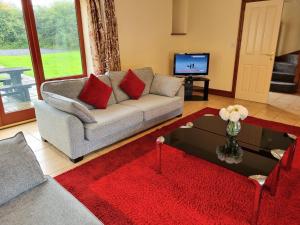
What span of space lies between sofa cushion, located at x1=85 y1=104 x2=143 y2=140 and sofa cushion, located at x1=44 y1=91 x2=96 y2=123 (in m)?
0.10

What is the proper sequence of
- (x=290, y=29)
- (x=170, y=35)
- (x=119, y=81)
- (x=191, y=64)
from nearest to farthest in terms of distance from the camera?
1. (x=119, y=81)
2. (x=191, y=64)
3. (x=170, y=35)
4. (x=290, y=29)

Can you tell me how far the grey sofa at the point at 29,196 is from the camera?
1.12m

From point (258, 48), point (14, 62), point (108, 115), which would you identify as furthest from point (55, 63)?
point (258, 48)

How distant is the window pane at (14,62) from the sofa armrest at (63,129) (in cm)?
122

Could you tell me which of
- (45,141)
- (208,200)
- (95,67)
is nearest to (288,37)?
(95,67)

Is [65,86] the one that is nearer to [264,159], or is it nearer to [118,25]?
[118,25]

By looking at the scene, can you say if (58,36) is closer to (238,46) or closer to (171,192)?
(171,192)


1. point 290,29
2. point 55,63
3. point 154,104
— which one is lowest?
point 154,104

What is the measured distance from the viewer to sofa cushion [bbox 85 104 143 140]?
243 cm

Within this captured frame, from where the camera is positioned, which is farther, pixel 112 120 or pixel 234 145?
pixel 112 120

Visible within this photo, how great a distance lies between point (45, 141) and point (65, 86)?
2.64ft

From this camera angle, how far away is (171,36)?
5.26 metres

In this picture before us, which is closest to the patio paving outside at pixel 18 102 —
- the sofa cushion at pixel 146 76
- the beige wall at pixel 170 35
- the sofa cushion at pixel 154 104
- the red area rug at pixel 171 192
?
Result: the beige wall at pixel 170 35

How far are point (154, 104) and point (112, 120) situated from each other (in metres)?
0.79
